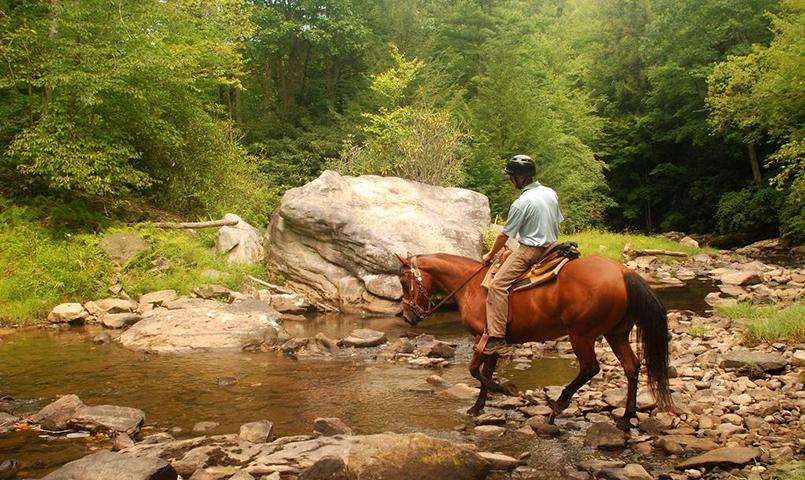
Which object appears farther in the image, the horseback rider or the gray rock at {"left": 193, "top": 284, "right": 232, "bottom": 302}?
the gray rock at {"left": 193, "top": 284, "right": 232, "bottom": 302}

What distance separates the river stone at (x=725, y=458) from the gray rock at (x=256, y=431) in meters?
4.53

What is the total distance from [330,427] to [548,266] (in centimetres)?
340

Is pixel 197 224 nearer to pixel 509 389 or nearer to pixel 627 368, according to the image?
pixel 509 389

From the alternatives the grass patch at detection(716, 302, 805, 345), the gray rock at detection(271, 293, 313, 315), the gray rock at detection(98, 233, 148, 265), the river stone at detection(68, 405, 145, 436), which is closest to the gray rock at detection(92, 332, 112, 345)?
the gray rock at detection(98, 233, 148, 265)

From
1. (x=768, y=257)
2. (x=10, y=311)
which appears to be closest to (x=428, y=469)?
(x=10, y=311)

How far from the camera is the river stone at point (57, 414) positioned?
7348 mm

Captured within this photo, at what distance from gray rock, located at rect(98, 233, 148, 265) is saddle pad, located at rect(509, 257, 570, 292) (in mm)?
13667

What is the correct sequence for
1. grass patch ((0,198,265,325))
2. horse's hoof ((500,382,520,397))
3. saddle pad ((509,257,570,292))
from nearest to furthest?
saddle pad ((509,257,570,292)) < horse's hoof ((500,382,520,397)) < grass patch ((0,198,265,325))

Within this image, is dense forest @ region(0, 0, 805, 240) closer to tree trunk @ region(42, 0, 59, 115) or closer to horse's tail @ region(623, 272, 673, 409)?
tree trunk @ region(42, 0, 59, 115)

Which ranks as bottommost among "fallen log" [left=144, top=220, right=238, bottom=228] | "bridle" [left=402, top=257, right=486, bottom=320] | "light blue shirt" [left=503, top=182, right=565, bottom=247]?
"bridle" [left=402, top=257, right=486, bottom=320]

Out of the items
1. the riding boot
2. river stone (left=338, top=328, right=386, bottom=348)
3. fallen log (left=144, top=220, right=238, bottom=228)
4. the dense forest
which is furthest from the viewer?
fallen log (left=144, top=220, right=238, bottom=228)

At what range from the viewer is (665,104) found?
136 feet

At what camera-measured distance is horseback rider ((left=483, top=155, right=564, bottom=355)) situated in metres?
7.46

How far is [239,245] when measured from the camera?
20.2m
